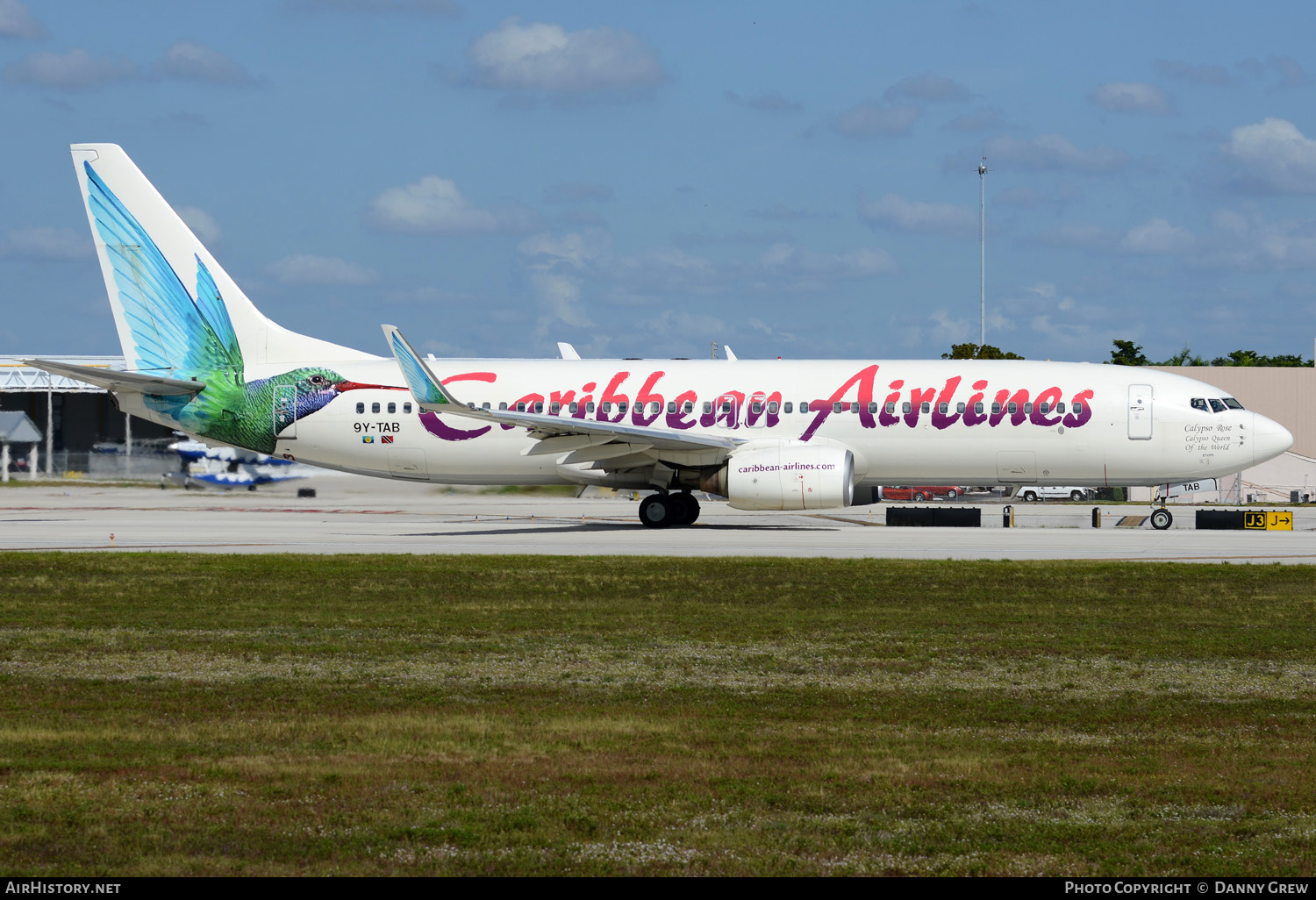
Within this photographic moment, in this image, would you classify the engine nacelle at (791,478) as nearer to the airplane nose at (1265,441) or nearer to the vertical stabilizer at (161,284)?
the airplane nose at (1265,441)

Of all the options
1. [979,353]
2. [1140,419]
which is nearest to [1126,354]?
[979,353]

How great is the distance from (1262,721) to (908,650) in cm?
434

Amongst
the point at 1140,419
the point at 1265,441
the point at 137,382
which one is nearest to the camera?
the point at 1140,419

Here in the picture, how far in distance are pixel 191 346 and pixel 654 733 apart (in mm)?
29132

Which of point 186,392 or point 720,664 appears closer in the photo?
point 720,664

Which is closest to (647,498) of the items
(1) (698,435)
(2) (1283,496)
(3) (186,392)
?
(1) (698,435)

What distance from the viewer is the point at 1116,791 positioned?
27.5ft

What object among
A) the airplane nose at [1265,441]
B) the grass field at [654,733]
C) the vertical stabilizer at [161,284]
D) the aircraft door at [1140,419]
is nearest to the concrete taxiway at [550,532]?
the airplane nose at [1265,441]

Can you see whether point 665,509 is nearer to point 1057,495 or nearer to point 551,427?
point 551,427

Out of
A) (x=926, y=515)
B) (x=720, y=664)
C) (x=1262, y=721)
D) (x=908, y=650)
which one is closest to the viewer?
(x=1262, y=721)

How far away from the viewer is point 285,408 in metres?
35.8

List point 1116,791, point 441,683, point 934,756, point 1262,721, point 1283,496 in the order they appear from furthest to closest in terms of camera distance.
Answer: point 1283,496, point 441,683, point 1262,721, point 934,756, point 1116,791

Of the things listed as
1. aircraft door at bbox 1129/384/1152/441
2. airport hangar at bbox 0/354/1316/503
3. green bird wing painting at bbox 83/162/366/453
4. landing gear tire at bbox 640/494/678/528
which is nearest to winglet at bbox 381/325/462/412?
green bird wing painting at bbox 83/162/366/453

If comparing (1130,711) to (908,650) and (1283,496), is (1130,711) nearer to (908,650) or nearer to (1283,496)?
(908,650)
